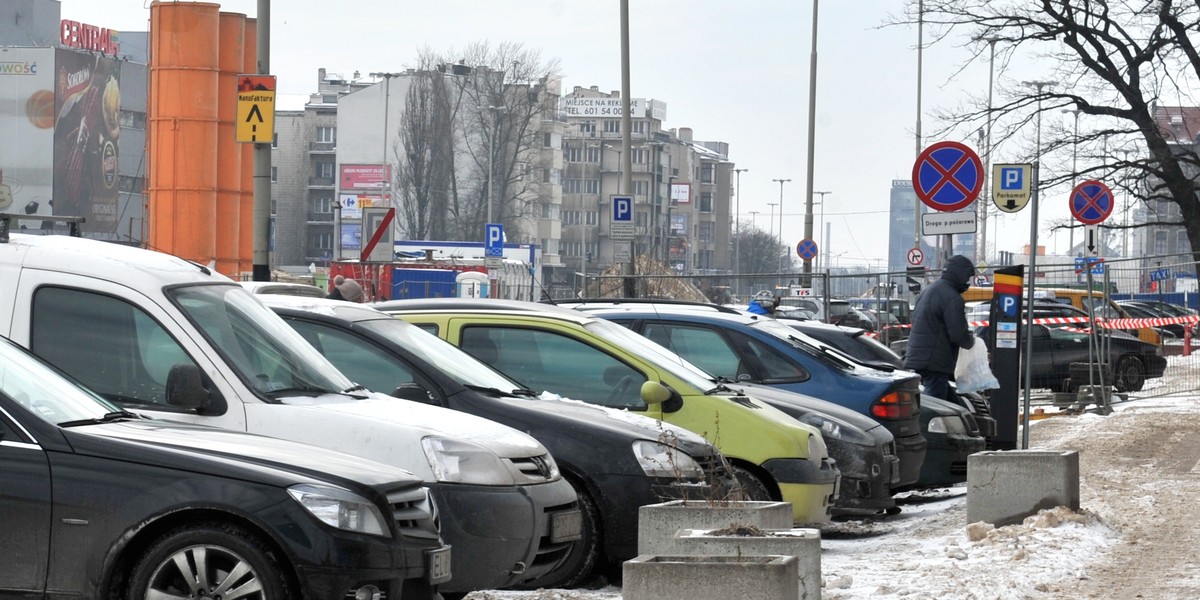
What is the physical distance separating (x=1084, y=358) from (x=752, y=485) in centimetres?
1704

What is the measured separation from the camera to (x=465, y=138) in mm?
102125

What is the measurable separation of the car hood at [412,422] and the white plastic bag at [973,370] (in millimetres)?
7690

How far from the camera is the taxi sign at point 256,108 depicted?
18.9 meters

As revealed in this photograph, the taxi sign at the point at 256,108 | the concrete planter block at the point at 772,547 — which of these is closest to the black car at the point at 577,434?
the concrete planter block at the point at 772,547

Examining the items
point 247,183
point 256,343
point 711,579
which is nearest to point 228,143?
point 247,183

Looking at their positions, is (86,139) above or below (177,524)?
above

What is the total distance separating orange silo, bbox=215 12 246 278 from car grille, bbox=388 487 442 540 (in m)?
27.1

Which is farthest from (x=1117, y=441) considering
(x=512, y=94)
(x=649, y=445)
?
(x=512, y=94)

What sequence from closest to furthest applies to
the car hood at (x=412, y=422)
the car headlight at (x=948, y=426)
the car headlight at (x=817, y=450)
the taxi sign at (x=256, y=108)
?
the car hood at (x=412, y=422), the car headlight at (x=817, y=450), the car headlight at (x=948, y=426), the taxi sign at (x=256, y=108)

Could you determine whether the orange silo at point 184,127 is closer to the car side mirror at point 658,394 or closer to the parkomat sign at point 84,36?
the car side mirror at point 658,394

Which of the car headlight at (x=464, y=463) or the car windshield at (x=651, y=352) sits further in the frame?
the car windshield at (x=651, y=352)

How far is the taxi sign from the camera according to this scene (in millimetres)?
18859

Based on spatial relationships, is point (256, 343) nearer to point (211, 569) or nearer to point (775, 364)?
point (211, 569)

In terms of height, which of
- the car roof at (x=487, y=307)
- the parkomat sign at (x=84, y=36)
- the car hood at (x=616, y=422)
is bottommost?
the car hood at (x=616, y=422)
